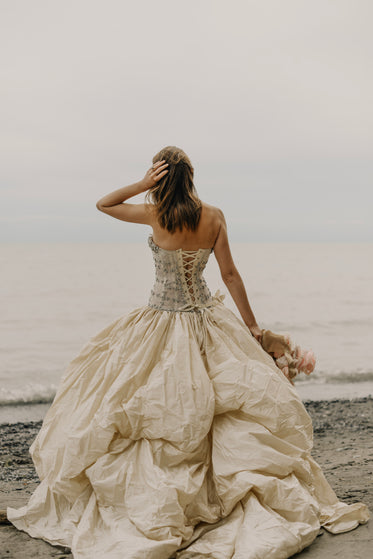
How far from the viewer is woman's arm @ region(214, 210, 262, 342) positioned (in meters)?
3.37

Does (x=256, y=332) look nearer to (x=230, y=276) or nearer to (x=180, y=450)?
(x=230, y=276)

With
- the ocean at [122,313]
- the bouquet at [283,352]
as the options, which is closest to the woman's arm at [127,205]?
the bouquet at [283,352]

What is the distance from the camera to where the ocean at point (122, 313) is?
388 inches

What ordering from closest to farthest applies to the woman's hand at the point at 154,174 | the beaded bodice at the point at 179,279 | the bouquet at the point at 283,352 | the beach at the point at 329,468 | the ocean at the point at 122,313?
1. the beach at the point at 329,468
2. the woman's hand at the point at 154,174
3. the beaded bodice at the point at 179,279
4. the bouquet at the point at 283,352
5. the ocean at the point at 122,313

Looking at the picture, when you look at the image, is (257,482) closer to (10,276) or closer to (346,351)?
Result: (346,351)

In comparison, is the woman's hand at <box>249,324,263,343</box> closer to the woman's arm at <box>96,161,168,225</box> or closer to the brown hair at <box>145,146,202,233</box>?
the brown hair at <box>145,146,202,233</box>

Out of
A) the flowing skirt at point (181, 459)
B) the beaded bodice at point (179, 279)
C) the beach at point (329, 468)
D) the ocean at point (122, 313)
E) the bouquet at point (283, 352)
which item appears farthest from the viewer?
the ocean at point (122, 313)

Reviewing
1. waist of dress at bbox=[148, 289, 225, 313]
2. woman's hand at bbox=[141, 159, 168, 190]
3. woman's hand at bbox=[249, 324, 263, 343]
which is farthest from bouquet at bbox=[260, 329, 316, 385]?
woman's hand at bbox=[141, 159, 168, 190]

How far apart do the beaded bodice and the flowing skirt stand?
7 centimetres

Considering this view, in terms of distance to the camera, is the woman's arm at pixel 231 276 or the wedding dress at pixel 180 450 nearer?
the wedding dress at pixel 180 450

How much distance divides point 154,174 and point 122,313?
15.1 metres

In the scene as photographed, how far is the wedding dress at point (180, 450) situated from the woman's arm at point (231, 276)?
3.9 inches

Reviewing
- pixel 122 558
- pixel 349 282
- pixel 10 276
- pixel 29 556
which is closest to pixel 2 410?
pixel 29 556

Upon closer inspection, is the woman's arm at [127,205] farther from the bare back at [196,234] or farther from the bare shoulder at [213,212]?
the bare shoulder at [213,212]
